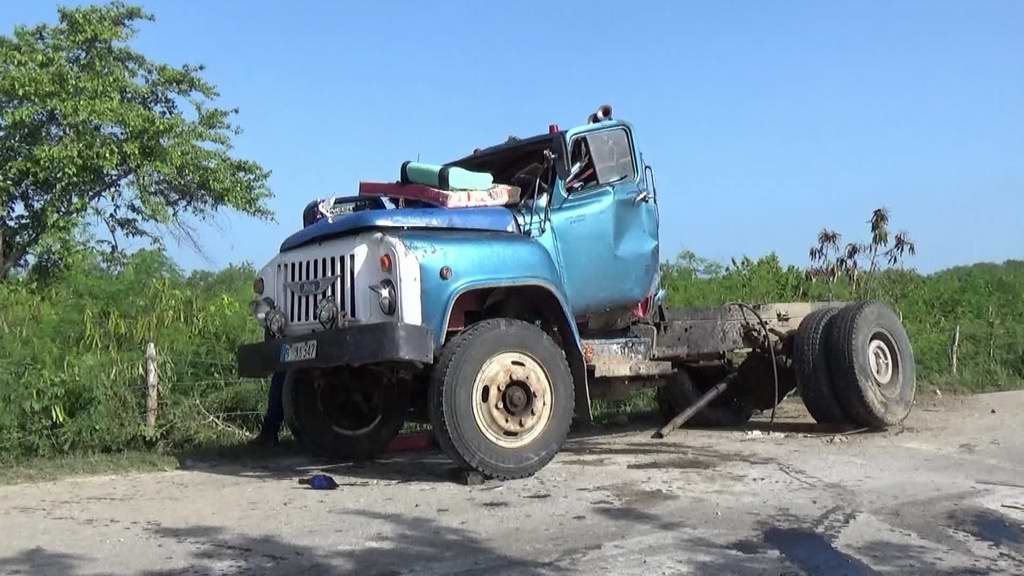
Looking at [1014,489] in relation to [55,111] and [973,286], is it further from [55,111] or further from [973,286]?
[973,286]

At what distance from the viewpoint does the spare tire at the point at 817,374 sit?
868 cm

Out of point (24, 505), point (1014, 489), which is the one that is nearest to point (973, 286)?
point (1014, 489)

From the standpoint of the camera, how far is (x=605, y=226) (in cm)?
764

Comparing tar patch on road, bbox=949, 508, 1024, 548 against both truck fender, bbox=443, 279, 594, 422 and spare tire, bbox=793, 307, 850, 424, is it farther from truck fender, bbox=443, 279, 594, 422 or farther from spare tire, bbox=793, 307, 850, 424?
spare tire, bbox=793, 307, 850, 424

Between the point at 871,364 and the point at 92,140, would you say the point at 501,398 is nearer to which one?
the point at 871,364

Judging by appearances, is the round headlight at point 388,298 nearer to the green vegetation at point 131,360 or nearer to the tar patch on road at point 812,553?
the tar patch on road at point 812,553

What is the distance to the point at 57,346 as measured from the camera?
905cm

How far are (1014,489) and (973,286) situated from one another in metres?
15.4

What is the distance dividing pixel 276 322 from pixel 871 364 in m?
5.15

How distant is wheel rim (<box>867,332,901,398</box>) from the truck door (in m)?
2.30

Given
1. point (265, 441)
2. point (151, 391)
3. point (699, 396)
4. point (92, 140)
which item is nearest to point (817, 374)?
point (699, 396)

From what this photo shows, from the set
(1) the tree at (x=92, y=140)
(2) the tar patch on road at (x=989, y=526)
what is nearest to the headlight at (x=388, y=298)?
(2) the tar patch on road at (x=989, y=526)

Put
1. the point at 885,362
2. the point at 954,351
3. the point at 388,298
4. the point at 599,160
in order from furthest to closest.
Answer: the point at 954,351
the point at 885,362
the point at 599,160
the point at 388,298

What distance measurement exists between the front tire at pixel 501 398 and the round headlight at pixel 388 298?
1.48 feet
